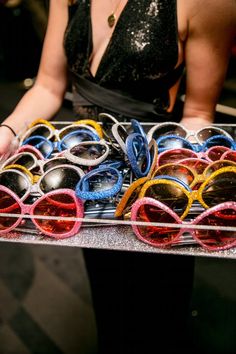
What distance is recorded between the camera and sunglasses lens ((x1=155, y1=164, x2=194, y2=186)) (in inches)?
29.9

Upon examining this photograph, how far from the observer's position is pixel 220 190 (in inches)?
28.0

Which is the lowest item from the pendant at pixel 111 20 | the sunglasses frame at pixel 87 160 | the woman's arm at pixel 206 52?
the sunglasses frame at pixel 87 160

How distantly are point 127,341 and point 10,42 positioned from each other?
3.10 metres

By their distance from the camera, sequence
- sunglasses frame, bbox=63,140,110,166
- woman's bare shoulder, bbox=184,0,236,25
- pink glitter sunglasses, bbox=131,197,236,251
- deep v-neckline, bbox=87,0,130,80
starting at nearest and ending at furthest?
1. pink glitter sunglasses, bbox=131,197,236,251
2. sunglasses frame, bbox=63,140,110,166
3. woman's bare shoulder, bbox=184,0,236,25
4. deep v-neckline, bbox=87,0,130,80

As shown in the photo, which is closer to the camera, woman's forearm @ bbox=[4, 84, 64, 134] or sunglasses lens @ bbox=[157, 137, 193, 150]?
sunglasses lens @ bbox=[157, 137, 193, 150]

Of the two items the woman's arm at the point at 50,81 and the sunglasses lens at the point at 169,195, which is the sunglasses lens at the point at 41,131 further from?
the sunglasses lens at the point at 169,195

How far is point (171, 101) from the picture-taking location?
3.68 ft

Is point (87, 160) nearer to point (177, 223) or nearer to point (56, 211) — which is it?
point (56, 211)

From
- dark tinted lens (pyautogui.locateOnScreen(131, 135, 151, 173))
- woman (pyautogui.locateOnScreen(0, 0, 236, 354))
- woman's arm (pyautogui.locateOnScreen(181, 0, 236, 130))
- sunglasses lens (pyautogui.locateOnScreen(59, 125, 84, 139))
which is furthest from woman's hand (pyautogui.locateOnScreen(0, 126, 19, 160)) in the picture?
woman's arm (pyautogui.locateOnScreen(181, 0, 236, 130))

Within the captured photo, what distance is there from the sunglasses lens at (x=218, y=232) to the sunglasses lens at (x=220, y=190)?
0.04 metres

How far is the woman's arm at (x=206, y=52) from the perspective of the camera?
35.2 inches

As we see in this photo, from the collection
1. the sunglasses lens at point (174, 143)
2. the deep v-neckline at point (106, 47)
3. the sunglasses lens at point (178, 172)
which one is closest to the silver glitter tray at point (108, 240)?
the sunglasses lens at point (178, 172)

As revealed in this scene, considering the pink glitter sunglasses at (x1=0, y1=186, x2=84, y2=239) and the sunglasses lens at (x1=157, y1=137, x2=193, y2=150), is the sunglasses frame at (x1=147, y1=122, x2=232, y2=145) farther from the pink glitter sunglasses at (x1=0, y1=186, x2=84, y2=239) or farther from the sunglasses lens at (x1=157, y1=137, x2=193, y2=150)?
the pink glitter sunglasses at (x1=0, y1=186, x2=84, y2=239)

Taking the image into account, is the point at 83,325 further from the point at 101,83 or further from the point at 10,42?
the point at 10,42
